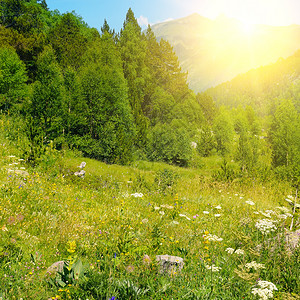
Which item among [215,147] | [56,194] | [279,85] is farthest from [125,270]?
[279,85]

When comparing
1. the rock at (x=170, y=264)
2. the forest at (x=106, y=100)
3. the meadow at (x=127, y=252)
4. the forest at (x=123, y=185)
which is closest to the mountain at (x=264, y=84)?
the forest at (x=106, y=100)

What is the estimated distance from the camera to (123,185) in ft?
34.3

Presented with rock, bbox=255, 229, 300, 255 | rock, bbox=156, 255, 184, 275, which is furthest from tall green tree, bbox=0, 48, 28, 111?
rock, bbox=255, 229, 300, 255

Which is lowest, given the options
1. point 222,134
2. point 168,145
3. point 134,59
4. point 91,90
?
point 222,134

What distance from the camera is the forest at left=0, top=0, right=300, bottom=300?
2.85 meters

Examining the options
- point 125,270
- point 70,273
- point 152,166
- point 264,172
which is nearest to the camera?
point 70,273

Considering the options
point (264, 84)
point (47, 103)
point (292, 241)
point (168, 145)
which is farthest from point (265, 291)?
point (264, 84)

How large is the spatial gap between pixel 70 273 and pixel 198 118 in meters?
40.5

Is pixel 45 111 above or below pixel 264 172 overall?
above

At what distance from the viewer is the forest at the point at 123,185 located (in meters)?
2.85

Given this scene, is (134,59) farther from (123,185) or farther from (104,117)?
(123,185)

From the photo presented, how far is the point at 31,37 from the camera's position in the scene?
28.5 m

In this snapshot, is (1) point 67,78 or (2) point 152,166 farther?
(2) point 152,166

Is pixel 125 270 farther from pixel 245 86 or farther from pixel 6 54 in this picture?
pixel 245 86
